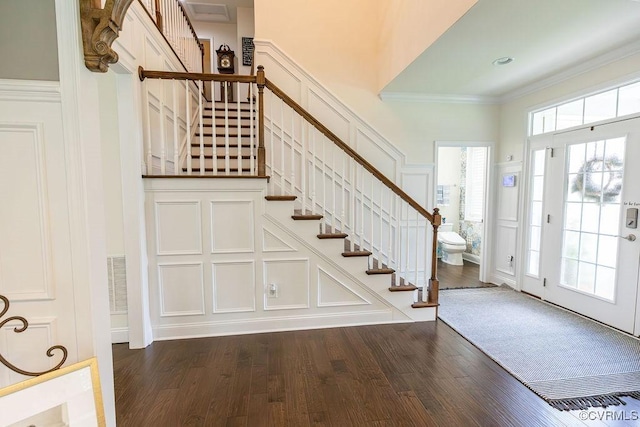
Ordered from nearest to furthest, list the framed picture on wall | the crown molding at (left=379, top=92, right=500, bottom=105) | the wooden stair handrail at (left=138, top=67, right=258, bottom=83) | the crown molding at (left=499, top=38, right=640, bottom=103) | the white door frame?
the framed picture on wall < the wooden stair handrail at (left=138, top=67, right=258, bottom=83) < the crown molding at (left=499, top=38, right=640, bottom=103) < the crown molding at (left=379, top=92, right=500, bottom=105) < the white door frame

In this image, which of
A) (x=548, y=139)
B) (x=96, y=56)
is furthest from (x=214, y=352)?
(x=548, y=139)

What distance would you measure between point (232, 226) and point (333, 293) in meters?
1.21

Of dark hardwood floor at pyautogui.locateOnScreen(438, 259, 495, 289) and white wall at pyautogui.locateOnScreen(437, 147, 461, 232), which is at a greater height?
white wall at pyautogui.locateOnScreen(437, 147, 461, 232)

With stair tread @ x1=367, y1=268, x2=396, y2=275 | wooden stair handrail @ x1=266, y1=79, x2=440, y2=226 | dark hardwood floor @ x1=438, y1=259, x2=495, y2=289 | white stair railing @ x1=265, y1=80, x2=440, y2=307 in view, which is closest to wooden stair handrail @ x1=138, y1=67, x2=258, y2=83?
wooden stair handrail @ x1=266, y1=79, x2=440, y2=226

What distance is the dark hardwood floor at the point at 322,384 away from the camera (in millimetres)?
1830

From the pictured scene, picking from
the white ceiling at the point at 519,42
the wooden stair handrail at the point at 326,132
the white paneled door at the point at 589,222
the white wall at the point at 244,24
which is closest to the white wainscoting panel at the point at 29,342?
the wooden stair handrail at the point at 326,132

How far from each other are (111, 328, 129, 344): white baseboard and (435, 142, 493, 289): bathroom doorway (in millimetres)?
4188

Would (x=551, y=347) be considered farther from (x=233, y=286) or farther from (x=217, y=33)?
(x=217, y=33)

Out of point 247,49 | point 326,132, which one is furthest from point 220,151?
point 247,49

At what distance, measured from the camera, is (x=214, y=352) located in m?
2.58

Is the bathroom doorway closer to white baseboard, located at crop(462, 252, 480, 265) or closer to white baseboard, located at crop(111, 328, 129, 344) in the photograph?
white baseboard, located at crop(462, 252, 480, 265)

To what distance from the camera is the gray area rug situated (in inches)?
81.4

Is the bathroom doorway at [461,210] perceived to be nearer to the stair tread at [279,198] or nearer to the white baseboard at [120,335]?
the stair tread at [279,198]

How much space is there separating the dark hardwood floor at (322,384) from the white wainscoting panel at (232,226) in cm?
87
